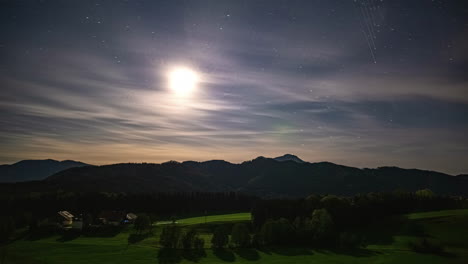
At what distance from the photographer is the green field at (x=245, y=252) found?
61.6 meters

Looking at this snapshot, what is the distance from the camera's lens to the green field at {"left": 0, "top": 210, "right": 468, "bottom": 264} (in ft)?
202

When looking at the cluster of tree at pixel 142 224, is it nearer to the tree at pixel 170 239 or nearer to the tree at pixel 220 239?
the tree at pixel 170 239

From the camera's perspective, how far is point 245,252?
70.9 meters

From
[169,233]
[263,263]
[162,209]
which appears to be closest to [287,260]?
[263,263]

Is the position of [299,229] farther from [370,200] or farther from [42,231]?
[42,231]

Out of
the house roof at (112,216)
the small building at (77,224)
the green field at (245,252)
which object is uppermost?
the house roof at (112,216)

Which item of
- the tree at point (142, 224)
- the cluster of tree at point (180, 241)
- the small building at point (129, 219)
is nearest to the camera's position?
the cluster of tree at point (180, 241)

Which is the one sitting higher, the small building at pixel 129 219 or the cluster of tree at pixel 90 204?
the cluster of tree at pixel 90 204

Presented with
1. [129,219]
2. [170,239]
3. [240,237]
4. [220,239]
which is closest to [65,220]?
[129,219]

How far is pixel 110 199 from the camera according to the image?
14850cm

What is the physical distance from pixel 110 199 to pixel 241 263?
108 m

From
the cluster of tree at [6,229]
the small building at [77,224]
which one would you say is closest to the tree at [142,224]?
the small building at [77,224]

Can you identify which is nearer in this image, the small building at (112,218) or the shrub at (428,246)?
the shrub at (428,246)

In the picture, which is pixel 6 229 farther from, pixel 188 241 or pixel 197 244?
pixel 197 244
